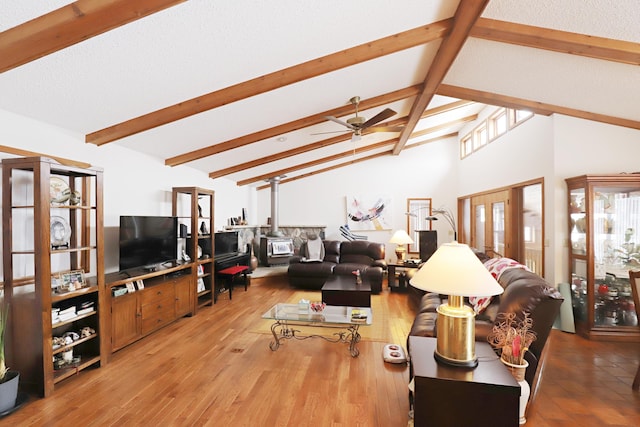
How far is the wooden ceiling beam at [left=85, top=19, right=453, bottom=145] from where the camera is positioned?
2660 mm

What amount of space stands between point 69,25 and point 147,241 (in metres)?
2.53

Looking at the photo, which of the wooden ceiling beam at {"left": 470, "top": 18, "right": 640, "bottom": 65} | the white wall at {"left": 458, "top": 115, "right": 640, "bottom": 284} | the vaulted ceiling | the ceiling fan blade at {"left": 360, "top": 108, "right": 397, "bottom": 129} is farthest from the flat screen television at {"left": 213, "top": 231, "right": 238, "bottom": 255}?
the white wall at {"left": 458, "top": 115, "right": 640, "bottom": 284}

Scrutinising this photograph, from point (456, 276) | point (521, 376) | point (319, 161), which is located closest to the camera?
point (456, 276)

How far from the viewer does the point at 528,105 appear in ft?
12.4

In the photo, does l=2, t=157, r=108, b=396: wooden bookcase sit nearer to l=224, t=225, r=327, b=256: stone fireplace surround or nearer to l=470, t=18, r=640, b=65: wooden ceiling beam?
l=470, t=18, r=640, b=65: wooden ceiling beam

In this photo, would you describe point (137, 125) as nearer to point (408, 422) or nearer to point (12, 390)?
point (12, 390)

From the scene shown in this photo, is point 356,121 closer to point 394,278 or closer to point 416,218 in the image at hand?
point 394,278

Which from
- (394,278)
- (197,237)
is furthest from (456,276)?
(394,278)

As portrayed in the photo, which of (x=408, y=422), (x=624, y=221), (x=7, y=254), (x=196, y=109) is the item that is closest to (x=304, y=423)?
(x=408, y=422)

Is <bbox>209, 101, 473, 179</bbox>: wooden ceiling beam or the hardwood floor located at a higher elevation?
<bbox>209, 101, 473, 179</bbox>: wooden ceiling beam

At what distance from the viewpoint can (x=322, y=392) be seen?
236 cm

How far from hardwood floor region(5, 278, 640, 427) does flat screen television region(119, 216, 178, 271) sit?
89 centimetres

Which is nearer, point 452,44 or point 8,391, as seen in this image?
point 8,391

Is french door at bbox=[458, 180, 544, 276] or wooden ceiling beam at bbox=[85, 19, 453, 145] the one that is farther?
french door at bbox=[458, 180, 544, 276]
